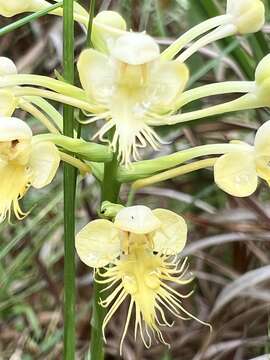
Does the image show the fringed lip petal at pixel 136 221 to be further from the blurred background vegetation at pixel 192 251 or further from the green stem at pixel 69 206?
the blurred background vegetation at pixel 192 251

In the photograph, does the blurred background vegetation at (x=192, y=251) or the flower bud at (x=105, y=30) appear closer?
the flower bud at (x=105, y=30)

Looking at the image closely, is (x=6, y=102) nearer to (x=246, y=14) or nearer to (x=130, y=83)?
(x=130, y=83)

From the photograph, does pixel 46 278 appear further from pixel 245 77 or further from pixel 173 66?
pixel 173 66

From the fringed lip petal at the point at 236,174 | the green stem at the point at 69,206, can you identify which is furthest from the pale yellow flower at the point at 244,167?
the green stem at the point at 69,206

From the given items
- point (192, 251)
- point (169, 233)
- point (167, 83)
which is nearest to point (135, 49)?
point (167, 83)

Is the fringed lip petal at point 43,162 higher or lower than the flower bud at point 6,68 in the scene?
lower

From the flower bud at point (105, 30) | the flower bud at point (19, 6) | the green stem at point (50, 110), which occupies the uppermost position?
the flower bud at point (19, 6)

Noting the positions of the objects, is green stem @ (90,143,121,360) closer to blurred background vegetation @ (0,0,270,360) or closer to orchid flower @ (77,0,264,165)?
orchid flower @ (77,0,264,165)

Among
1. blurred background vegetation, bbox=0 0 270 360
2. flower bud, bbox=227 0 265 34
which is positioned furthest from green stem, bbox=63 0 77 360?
blurred background vegetation, bbox=0 0 270 360
